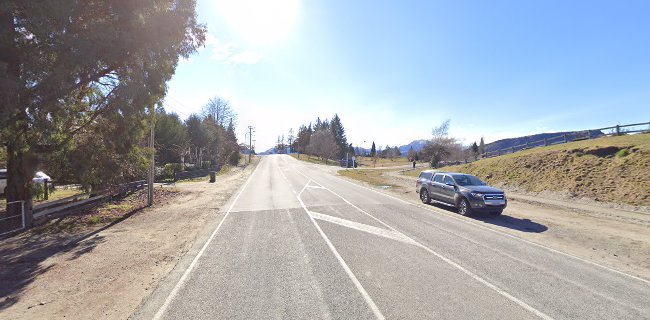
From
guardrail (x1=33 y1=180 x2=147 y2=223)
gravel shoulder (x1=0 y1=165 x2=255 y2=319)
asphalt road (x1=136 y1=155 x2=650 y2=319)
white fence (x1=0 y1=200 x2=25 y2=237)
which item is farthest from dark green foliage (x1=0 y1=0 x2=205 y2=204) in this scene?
asphalt road (x1=136 y1=155 x2=650 y2=319)

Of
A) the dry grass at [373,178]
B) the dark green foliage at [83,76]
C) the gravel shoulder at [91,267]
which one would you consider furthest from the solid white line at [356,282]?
the dry grass at [373,178]

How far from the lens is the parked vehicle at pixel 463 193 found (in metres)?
13.7

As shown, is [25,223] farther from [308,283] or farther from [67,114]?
[308,283]

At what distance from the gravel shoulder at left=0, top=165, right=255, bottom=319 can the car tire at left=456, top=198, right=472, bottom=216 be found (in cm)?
1094

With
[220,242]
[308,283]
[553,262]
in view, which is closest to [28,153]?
[220,242]

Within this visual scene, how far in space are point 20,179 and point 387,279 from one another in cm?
1342

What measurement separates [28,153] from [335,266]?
11.8 metres

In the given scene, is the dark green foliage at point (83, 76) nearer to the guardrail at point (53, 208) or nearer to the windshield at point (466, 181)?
the guardrail at point (53, 208)

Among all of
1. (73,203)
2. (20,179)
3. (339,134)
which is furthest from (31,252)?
(339,134)

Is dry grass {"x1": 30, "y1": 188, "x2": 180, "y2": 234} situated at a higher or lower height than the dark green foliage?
lower

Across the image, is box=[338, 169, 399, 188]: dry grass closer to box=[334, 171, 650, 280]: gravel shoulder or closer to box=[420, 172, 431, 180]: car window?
box=[420, 172, 431, 180]: car window

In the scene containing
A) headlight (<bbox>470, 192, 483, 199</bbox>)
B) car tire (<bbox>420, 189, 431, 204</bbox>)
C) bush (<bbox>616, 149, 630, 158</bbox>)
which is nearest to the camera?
headlight (<bbox>470, 192, 483, 199</bbox>)

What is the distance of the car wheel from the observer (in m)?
14.0

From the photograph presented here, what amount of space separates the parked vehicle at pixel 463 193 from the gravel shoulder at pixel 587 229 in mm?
516
